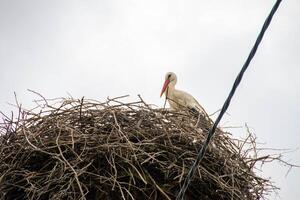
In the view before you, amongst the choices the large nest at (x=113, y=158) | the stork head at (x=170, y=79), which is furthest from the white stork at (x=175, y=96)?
the large nest at (x=113, y=158)

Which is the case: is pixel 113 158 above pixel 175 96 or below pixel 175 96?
below

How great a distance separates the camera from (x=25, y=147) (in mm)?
3088

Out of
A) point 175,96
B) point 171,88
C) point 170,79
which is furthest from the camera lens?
point 170,79

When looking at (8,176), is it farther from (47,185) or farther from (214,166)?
(214,166)

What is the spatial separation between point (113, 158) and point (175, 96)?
2435 mm

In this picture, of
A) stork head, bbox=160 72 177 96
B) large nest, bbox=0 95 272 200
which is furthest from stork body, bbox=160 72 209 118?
large nest, bbox=0 95 272 200

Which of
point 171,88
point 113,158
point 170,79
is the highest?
point 170,79

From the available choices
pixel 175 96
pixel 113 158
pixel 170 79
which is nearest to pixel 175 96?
pixel 175 96

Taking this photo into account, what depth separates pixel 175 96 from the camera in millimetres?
5309

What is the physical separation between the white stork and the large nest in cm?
112

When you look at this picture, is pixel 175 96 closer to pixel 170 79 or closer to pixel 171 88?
pixel 171 88

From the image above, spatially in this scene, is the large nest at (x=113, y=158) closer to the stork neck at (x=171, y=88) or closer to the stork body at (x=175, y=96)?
the stork body at (x=175, y=96)

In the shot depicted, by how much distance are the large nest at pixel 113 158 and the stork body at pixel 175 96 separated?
3.90ft

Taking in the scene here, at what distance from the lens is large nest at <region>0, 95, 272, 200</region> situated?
9.59ft
